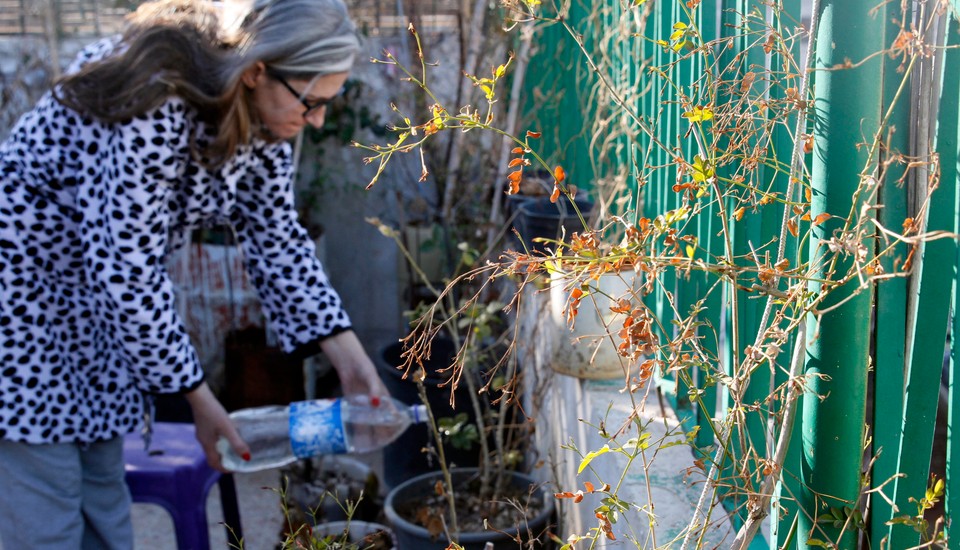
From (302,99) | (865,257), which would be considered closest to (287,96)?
(302,99)

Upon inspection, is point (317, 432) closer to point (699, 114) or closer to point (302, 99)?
point (302, 99)

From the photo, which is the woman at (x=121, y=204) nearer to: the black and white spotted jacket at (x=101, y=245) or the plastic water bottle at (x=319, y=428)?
the black and white spotted jacket at (x=101, y=245)

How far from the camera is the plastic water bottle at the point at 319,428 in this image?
2561 millimetres

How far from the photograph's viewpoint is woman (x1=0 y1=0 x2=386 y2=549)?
2.11m

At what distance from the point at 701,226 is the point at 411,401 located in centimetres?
214

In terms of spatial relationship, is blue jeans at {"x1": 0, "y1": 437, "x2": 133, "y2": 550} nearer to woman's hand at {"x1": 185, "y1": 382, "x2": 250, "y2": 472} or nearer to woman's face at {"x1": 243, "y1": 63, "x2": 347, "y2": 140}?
woman's hand at {"x1": 185, "y1": 382, "x2": 250, "y2": 472}

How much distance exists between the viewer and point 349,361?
270 cm

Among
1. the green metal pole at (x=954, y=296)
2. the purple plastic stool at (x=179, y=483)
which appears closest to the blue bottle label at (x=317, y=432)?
the purple plastic stool at (x=179, y=483)

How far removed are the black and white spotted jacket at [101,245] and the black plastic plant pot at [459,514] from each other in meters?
0.71

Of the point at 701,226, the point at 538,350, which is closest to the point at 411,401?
the point at 538,350

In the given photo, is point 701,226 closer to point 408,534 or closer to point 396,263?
point 408,534

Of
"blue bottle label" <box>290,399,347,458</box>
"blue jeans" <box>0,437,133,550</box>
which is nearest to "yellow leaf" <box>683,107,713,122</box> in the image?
"blue bottle label" <box>290,399,347,458</box>

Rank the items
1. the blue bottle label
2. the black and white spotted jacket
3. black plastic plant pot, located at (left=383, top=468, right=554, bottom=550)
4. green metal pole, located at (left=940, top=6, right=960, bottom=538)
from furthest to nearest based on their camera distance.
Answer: the blue bottle label < black plastic plant pot, located at (left=383, top=468, right=554, bottom=550) < the black and white spotted jacket < green metal pole, located at (left=940, top=6, right=960, bottom=538)

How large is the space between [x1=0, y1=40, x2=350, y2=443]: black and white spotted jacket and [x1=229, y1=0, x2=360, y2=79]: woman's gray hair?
22cm
